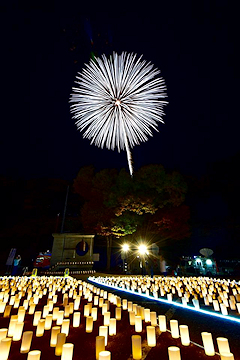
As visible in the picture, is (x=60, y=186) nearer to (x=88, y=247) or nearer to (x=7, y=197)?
(x=7, y=197)

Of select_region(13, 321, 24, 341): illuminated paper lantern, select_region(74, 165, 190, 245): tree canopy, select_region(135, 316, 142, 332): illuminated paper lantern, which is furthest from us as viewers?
select_region(74, 165, 190, 245): tree canopy

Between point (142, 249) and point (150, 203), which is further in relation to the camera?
point (142, 249)

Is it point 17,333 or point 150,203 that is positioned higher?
point 150,203

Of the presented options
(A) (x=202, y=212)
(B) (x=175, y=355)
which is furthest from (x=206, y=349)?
(A) (x=202, y=212)

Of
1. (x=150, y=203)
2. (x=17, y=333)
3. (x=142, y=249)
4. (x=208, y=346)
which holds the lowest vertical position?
(x=208, y=346)

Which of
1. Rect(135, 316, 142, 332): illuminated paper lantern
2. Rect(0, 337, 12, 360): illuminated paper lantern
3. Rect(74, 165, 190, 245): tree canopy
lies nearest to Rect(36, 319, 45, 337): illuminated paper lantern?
Rect(0, 337, 12, 360): illuminated paper lantern

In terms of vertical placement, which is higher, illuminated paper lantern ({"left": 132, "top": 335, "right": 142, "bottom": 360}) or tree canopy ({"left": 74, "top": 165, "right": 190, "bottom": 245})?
tree canopy ({"left": 74, "top": 165, "right": 190, "bottom": 245})

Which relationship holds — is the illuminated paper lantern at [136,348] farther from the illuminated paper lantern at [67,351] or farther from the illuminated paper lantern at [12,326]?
the illuminated paper lantern at [12,326]

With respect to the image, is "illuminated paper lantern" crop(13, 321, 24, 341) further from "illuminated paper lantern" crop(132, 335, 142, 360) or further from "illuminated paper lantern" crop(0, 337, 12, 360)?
"illuminated paper lantern" crop(132, 335, 142, 360)

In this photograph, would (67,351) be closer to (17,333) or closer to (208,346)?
(17,333)

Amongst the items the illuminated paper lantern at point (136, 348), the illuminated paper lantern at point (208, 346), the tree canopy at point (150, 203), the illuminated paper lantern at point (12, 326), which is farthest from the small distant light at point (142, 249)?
the illuminated paper lantern at point (136, 348)

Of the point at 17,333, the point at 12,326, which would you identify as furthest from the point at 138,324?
the point at 12,326

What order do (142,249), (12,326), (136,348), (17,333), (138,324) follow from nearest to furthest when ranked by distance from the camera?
1. (136,348)
2. (17,333)
3. (12,326)
4. (138,324)
5. (142,249)

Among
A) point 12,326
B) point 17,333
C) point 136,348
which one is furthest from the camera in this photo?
point 12,326
